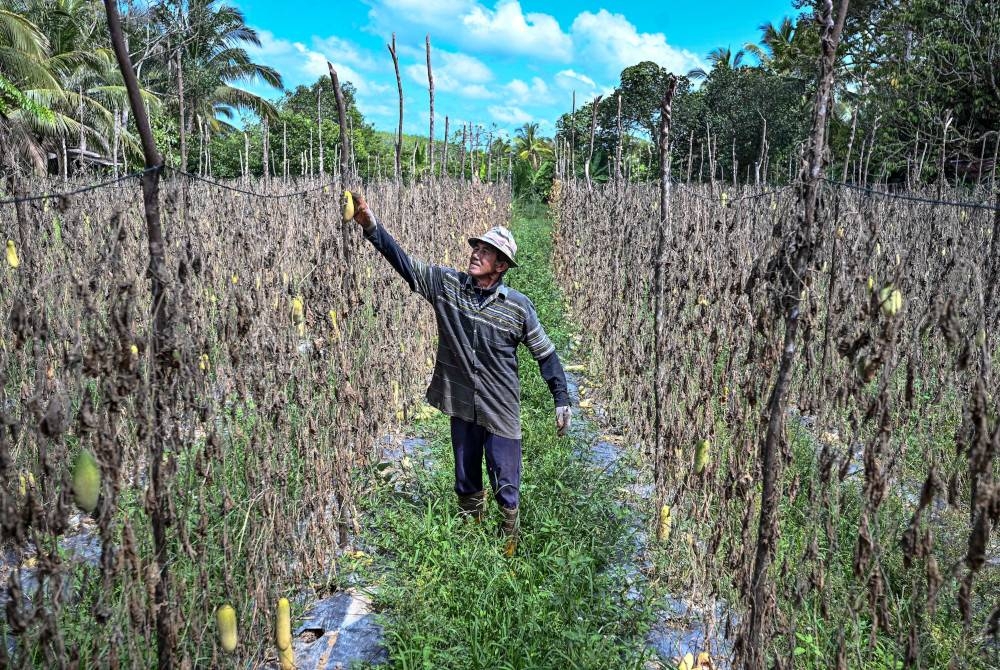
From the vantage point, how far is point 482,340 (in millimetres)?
2838

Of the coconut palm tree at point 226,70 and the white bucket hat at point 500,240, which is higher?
the coconut palm tree at point 226,70

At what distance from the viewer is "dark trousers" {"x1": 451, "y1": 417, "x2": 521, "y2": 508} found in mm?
2836

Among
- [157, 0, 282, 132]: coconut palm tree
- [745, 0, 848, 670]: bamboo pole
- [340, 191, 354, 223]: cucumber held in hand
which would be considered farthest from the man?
[157, 0, 282, 132]: coconut palm tree

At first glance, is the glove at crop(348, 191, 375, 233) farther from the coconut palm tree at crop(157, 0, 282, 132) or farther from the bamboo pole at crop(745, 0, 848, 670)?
the coconut palm tree at crop(157, 0, 282, 132)

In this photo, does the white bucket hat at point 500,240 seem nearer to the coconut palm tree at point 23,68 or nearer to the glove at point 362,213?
the glove at point 362,213

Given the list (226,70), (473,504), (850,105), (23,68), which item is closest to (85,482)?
(473,504)

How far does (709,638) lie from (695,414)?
868 millimetres

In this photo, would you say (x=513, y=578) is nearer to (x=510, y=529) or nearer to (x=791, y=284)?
(x=510, y=529)

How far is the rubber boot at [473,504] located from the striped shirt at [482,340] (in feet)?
1.14

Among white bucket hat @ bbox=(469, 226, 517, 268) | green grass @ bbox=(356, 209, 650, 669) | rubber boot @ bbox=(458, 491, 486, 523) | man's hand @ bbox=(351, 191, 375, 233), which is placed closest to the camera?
green grass @ bbox=(356, 209, 650, 669)

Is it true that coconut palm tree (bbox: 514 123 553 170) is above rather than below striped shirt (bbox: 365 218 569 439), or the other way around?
above

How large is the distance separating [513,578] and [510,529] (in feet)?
1.00

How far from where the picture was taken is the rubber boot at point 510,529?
281 centimetres

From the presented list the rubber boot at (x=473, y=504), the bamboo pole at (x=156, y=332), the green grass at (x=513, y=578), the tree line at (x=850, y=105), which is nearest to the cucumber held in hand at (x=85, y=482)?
the bamboo pole at (x=156, y=332)
